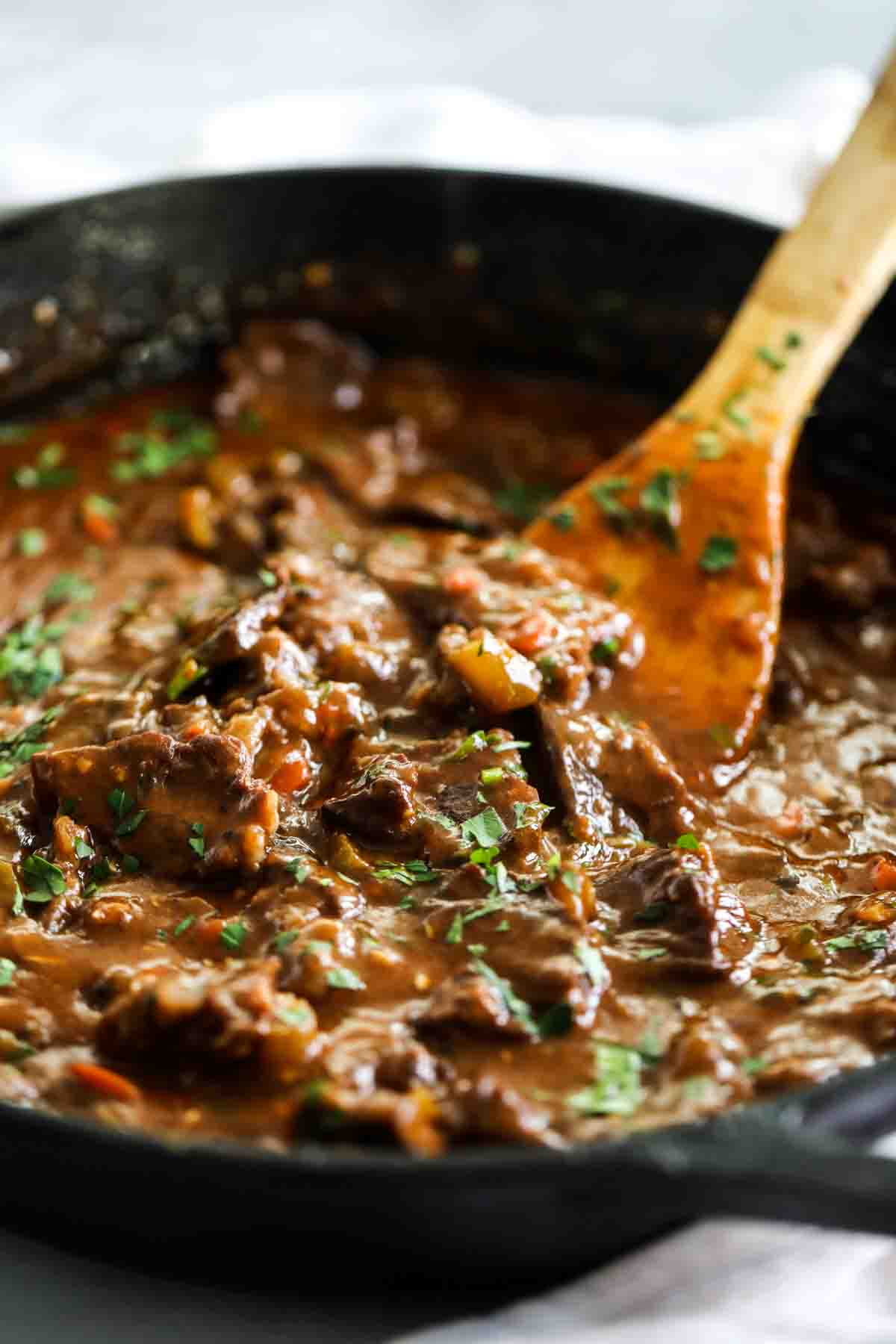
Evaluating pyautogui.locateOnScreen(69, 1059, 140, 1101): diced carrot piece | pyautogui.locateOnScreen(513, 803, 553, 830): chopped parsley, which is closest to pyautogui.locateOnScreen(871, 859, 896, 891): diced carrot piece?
pyautogui.locateOnScreen(513, 803, 553, 830): chopped parsley

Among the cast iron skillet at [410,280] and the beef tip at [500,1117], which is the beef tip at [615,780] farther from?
the cast iron skillet at [410,280]

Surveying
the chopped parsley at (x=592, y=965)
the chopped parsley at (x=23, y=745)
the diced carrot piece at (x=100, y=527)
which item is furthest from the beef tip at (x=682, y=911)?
the diced carrot piece at (x=100, y=527)

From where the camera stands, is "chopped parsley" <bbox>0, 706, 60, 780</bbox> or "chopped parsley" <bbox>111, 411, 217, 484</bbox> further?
"chopped parsley" <bbox>111, 411, 217, 484</bbox>

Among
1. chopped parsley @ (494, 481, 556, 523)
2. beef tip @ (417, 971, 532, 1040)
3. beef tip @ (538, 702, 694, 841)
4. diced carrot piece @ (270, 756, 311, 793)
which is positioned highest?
chopped parsley @ (494, 481, 556, 523)

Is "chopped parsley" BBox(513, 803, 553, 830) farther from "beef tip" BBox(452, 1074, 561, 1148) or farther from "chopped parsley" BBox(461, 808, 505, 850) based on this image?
"beef tip" BBox(452, 1074, 561, 1148)

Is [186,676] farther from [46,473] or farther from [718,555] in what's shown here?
[46,473]

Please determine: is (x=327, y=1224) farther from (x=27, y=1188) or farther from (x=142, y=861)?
(x=142, y=861)
